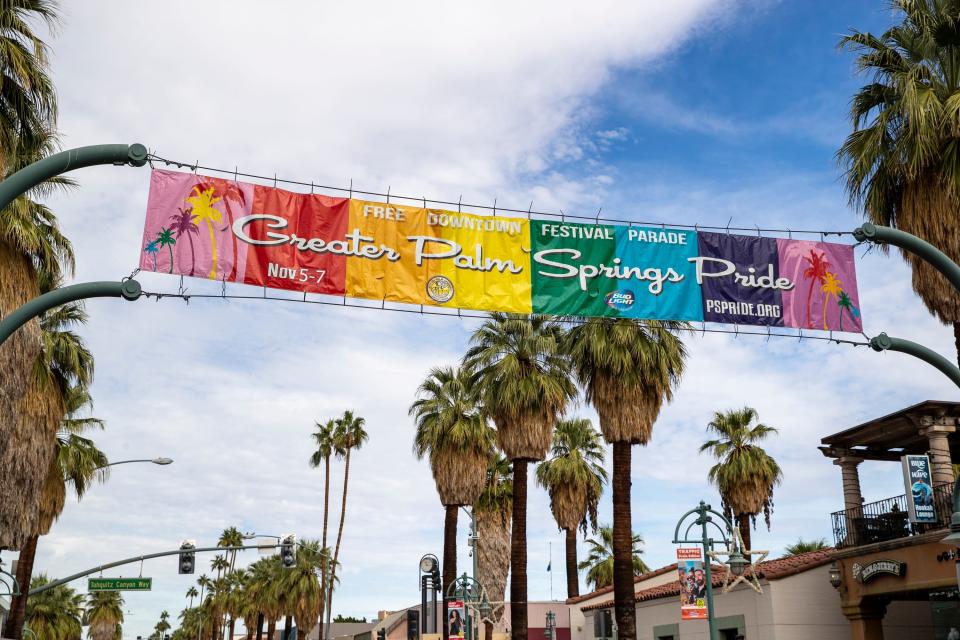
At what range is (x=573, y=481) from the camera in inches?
2087

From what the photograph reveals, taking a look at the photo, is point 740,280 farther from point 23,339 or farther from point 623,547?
point 23,339

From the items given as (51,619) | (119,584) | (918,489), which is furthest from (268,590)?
(918,489)

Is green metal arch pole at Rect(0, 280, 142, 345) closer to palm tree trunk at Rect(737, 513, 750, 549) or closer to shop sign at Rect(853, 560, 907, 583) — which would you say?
shop sign at Rect(853, 560, 907, 583)

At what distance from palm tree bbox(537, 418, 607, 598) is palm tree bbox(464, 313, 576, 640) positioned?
43.5ft

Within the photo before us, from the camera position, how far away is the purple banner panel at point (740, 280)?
20.0 m

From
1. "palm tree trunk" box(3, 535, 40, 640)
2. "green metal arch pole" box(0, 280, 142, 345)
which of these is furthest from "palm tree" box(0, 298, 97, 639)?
"green metal arch pole" box(0, 280, 142, 345)

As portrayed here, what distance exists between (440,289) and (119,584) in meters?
26.0

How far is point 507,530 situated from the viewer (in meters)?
60.2

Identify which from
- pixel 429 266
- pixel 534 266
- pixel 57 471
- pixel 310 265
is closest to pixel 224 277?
pixel 310 265

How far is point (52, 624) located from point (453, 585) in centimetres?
5097

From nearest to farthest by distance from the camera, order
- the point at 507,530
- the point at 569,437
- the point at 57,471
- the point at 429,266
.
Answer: the point at 429,266, the point at 57,471, the point at 569,437, the point at 507,530

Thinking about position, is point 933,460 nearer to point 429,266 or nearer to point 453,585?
point 429,266

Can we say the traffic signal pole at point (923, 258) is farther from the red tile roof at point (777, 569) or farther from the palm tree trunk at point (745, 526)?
the palm tree trunk at point (745, 526)

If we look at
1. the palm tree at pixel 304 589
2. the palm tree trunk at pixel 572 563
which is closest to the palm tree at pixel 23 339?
the palm tree trunk at pixel 572 563
